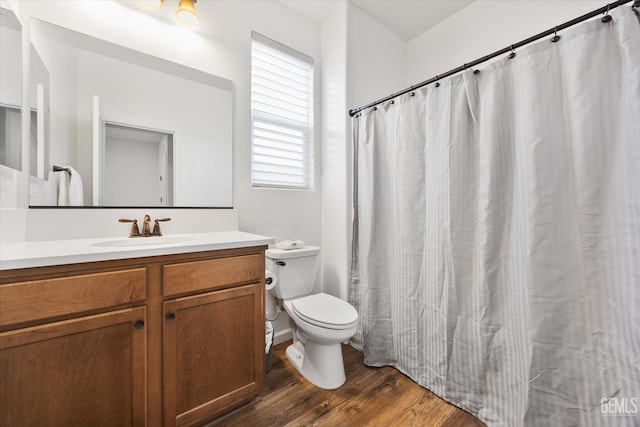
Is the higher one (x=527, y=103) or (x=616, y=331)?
(x=527, y=103)

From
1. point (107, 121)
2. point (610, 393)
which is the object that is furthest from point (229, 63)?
point (610, 393)

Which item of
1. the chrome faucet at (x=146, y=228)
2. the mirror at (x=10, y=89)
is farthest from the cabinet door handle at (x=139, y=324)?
the mirror at (x=10, y=89)

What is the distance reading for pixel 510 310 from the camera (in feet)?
3.96

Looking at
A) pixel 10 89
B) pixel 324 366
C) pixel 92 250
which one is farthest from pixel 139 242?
pixel 324 366

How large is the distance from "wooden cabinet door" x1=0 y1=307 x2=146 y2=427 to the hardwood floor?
0.49 m

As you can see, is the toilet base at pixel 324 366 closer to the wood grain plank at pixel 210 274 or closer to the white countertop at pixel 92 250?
the wood grain plank at pixel 210 274

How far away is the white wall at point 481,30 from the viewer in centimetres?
162

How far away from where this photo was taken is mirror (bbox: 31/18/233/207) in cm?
128

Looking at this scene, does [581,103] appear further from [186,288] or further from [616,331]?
[186,288]

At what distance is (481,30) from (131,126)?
8.36ft

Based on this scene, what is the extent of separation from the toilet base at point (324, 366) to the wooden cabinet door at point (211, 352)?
35 cm

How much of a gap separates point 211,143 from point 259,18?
3.40 feet

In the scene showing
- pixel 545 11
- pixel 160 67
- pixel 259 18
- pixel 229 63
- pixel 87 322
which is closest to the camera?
pixel 87 322

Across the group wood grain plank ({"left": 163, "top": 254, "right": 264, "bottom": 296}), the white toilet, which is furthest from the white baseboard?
wood grain plank ({"left": 163, "top": 254, "right": 264, "bottom": 296})
